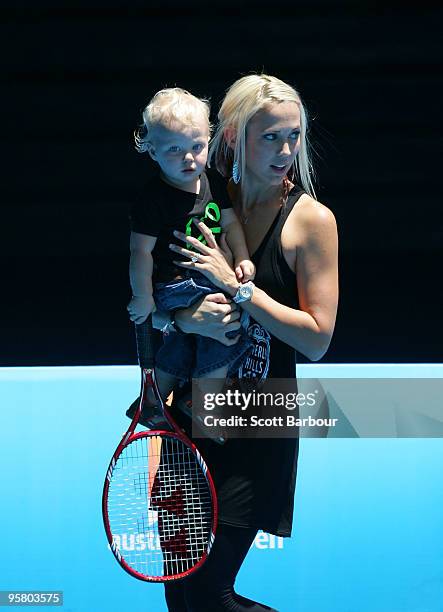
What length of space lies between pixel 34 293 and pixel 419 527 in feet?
10.4

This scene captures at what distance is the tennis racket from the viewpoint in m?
2.82

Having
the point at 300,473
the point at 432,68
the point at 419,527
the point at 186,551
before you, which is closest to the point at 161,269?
the point at 186,551

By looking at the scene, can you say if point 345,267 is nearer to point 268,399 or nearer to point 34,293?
point 34,293

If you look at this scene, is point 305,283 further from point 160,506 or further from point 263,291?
point 160,506

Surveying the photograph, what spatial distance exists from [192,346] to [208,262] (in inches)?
10.6

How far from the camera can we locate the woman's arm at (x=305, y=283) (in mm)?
2738

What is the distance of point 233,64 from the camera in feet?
19.1

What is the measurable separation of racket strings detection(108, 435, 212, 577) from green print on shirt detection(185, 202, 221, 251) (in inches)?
20.1

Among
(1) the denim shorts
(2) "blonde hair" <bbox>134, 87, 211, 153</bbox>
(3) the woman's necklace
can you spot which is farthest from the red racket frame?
(2) "blonde hair" <bbox>134, 87, 211, 153</bbox>

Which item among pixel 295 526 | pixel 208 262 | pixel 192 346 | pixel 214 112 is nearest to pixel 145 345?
pixel 192 346

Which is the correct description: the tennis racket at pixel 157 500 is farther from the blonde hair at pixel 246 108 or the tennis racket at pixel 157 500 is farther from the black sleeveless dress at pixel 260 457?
the blonde hair at pixel 246 108

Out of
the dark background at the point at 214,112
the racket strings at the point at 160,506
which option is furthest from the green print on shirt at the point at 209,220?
the dark background at the point at 214,112

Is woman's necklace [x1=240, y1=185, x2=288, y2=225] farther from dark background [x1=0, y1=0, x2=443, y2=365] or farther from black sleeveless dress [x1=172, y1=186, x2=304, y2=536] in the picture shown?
dark background [x1=0, y1=0, x2=443, y2=365]

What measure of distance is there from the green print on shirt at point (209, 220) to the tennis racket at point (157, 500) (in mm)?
250
